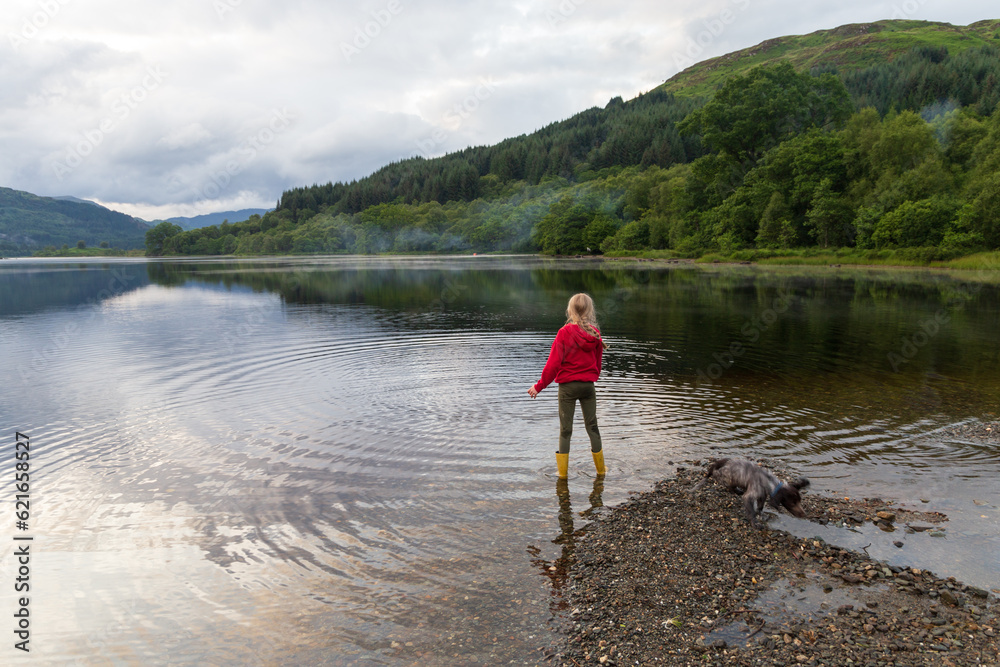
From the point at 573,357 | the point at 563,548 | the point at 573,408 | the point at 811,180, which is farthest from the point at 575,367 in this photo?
the point at 811,180

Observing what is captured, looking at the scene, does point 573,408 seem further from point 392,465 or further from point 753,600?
point 753,600

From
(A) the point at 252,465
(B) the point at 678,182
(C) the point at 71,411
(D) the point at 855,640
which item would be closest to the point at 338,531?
(A) the point at 252,465

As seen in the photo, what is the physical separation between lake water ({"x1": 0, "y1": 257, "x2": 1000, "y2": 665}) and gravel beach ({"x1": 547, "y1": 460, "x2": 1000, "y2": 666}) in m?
0.41

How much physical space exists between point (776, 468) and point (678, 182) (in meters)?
121

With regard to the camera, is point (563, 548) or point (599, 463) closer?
point (563, 548)

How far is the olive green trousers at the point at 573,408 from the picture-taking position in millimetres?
8742

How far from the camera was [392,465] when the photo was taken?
9711 mm

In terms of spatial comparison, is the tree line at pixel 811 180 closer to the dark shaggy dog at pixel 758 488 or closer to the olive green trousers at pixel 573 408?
the dark shaggy dog at pixel 758 488

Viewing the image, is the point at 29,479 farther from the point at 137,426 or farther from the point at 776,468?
the point at 776,468

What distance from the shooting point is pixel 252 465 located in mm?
9836

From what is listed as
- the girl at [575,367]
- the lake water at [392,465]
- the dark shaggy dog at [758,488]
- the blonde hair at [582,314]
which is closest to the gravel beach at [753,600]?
the dark shaggy dog at [758,488]

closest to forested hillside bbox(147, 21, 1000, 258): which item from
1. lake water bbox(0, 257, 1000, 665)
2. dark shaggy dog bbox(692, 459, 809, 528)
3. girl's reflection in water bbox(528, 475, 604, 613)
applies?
lake water bbox(0, 257, 1000, 665)

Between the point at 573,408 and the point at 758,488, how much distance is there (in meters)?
2.76

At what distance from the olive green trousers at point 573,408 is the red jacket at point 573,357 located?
116 mm
